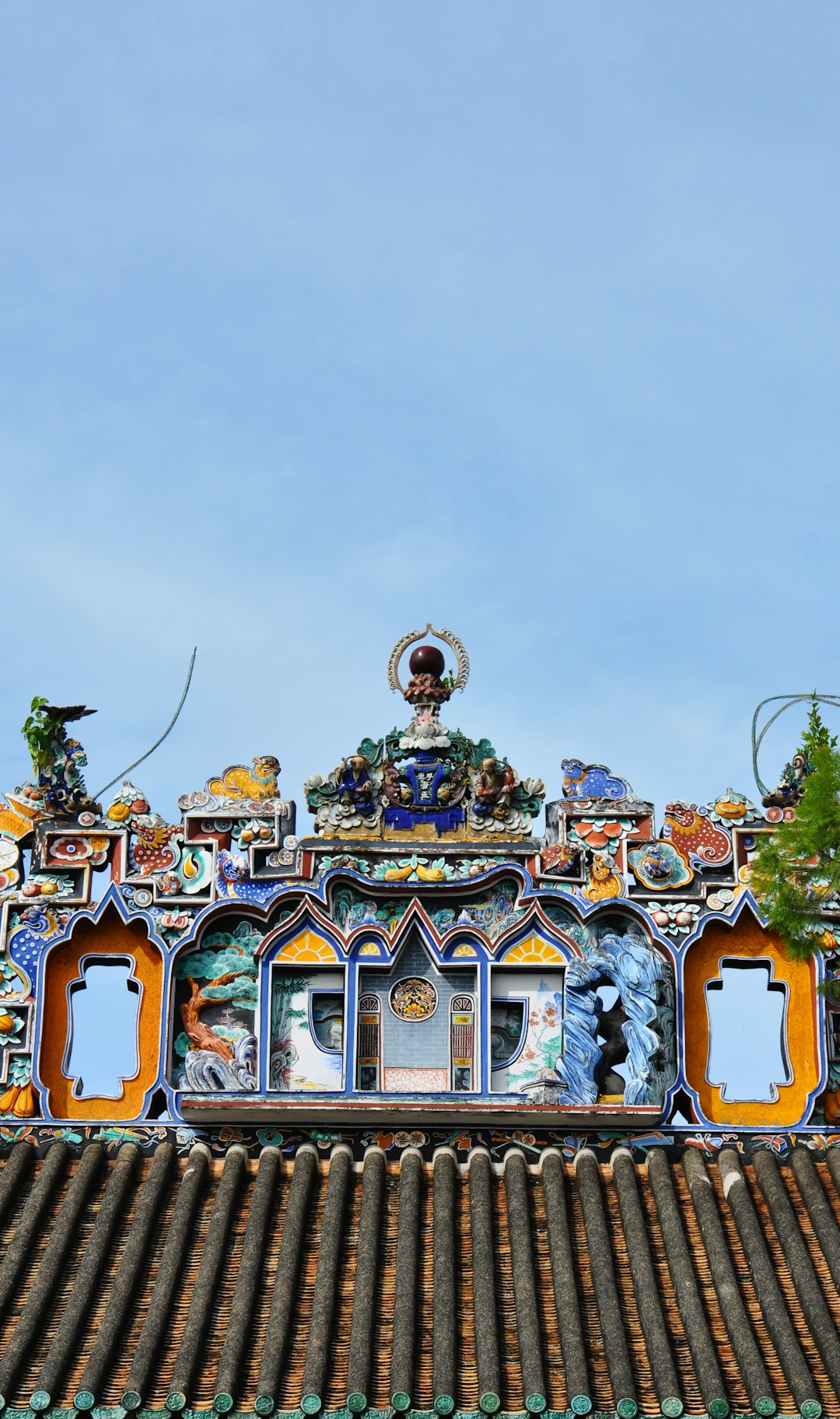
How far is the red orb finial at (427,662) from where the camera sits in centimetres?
1681

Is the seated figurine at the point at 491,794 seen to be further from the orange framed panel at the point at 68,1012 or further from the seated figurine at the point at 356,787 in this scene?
the orange framed panel at the point at 68,1012

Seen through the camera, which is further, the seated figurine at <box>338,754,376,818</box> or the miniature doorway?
the seated figurine at <box>338,754,376,818</box>

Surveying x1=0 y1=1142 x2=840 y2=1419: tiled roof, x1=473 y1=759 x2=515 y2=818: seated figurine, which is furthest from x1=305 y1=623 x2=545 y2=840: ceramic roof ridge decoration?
x1=0 y1=1142 x2=840 y2=1419: tiled roof

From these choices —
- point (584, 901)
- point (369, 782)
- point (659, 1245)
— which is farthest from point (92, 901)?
point (659, 1245)

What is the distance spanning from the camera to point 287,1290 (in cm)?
1358

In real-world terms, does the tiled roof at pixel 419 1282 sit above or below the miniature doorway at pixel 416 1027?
below

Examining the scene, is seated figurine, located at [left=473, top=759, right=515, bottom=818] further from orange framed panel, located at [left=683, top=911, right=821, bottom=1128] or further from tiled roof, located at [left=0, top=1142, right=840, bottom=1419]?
tiled roof, located at [left=0, top=1142, right=840, bottom=1419]

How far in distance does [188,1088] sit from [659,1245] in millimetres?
3389

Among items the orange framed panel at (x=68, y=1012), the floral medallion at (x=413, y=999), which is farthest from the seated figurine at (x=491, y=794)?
the orange framed panel at (x=68, y=1012)

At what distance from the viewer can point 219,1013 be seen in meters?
16.0

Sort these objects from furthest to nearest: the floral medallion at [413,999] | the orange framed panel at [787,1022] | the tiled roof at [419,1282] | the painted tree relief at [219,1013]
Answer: the floral medallion at [413,999]
the orange framed panel at [787,1022]
the painted tree relief at [219,1013]
the tiled roof at [419,1282]

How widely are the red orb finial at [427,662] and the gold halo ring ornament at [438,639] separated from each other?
0.09 m

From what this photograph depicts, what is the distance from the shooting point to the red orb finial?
1681 cm

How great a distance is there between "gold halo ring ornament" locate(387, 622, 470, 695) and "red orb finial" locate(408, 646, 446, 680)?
0.09 meters
